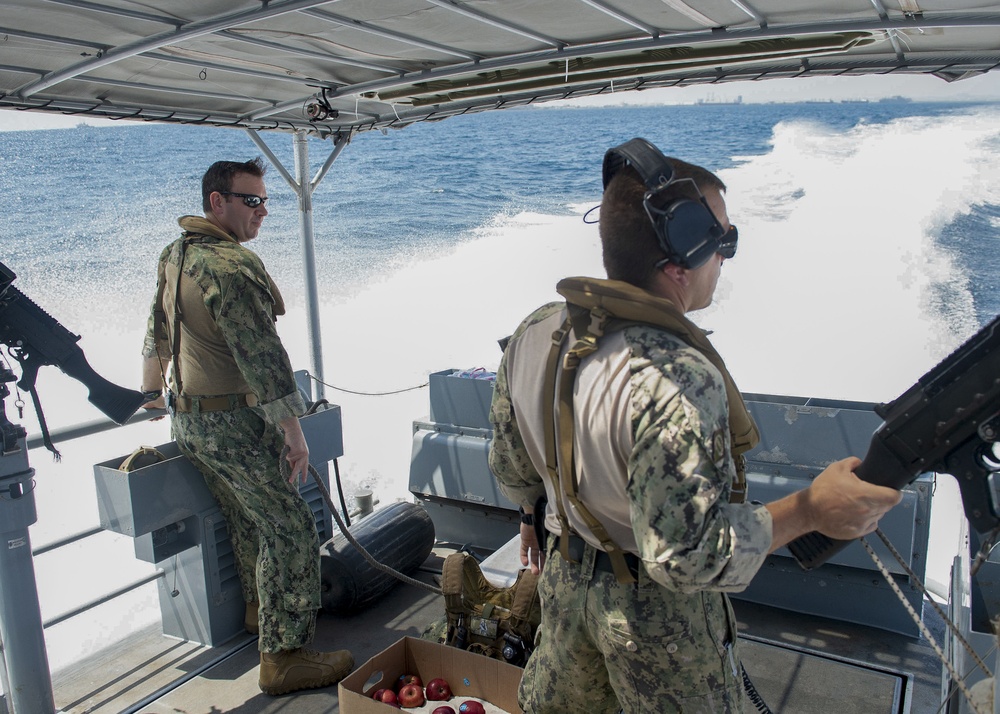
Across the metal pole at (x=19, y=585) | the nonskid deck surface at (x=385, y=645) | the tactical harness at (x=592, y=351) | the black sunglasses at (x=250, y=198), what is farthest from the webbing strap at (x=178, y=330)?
the tactical harness at (x=592, y=351)

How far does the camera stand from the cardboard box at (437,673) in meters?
2.75

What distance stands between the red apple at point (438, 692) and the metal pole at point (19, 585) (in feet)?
4.54

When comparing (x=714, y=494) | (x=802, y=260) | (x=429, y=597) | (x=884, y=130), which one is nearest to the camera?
(x=714, y=494)

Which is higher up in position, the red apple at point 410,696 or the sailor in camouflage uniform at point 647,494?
the sailor in camouflage uniform at point 647,494

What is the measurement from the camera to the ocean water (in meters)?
13.1

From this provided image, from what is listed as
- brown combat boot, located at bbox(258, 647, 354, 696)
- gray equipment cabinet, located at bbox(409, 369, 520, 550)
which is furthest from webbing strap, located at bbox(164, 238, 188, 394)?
gray equipment cabinet, located at bbox(409, 369, 520, 550)

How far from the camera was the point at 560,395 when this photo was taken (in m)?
1.50

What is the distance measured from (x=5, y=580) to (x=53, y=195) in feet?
101

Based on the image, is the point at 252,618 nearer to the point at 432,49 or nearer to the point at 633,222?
the point at 432,49

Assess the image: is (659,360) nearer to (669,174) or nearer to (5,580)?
(669,174)

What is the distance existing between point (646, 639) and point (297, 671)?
2.13 meters

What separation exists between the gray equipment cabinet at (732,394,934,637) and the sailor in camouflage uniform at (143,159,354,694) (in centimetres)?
201

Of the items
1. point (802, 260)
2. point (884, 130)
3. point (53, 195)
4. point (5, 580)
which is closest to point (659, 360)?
point (5, 580)

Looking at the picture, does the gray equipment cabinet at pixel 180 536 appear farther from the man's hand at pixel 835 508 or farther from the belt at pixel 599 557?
the man's hand at pixel 835 508
